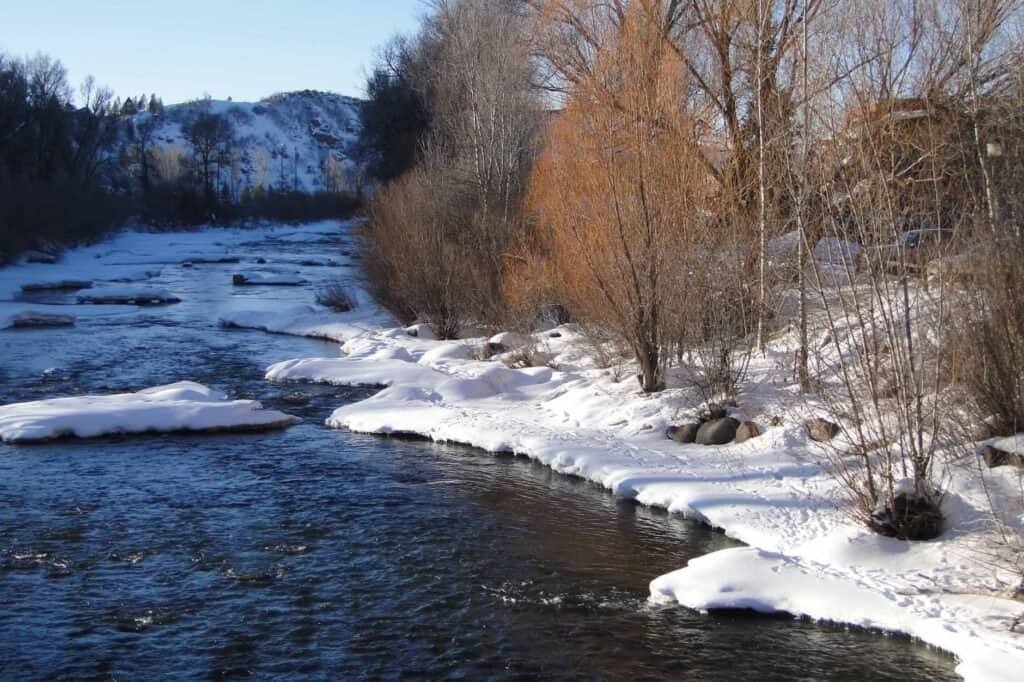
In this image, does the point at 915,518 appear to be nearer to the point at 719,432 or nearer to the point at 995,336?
the point at 995,336

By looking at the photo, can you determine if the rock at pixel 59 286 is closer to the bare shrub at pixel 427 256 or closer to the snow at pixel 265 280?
the snow at pixel 265 280

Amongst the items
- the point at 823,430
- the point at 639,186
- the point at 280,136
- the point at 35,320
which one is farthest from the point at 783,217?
the point at 280,136

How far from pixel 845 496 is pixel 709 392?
381 cm

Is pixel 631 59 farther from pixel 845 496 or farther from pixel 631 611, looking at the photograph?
pixel 631 611

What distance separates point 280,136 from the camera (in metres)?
161

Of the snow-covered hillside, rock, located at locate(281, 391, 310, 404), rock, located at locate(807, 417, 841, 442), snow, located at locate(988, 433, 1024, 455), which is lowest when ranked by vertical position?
rock, located at locate(281, 391, 310, 404)

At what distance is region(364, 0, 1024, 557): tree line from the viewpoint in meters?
9.16

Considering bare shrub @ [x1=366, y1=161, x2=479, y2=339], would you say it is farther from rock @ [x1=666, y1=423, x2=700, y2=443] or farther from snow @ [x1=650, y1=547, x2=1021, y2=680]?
snow @ [x1=650, y1=547, x2=1021, y2=680]

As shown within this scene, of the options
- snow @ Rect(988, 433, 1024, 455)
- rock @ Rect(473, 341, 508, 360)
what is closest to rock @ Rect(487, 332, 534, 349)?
rock @ Rect(473, 341, 508, 360)

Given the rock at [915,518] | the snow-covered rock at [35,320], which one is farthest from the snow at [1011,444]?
the snow-covered rock at [35,320]

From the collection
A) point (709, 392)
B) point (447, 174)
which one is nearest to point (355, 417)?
point (709, 392)

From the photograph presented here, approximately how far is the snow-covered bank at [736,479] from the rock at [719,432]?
134mm

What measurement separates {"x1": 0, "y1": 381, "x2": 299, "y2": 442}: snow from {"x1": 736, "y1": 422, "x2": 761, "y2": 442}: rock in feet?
23.0

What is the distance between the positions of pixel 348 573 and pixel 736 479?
4767mm
